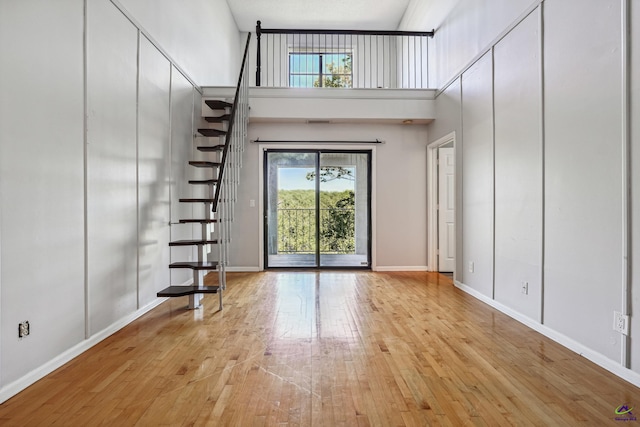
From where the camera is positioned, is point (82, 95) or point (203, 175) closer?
point (82, 95)

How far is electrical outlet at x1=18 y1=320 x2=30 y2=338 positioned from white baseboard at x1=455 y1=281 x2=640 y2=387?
11.5ft

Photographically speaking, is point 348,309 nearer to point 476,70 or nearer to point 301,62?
point 476,70

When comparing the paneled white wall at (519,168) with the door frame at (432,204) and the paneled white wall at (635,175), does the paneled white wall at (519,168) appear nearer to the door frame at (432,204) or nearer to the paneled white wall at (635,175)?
the paneled white wall at (635,175)

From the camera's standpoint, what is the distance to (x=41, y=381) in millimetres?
2125

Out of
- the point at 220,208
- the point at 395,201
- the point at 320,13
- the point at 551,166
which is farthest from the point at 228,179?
the point at 320,13

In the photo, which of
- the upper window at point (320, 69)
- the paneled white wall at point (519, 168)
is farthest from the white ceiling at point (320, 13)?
the paneled white wall at point (519, 168)

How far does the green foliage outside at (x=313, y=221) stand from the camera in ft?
19.4

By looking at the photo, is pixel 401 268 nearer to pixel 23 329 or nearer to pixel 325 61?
pixel 23 329

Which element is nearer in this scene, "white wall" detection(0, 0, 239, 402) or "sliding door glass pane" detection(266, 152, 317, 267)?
"white wall" detection(0, 0, 239, 402)

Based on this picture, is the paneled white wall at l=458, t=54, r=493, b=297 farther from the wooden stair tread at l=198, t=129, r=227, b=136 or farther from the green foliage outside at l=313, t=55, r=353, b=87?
the green foliage outside at l=313, t=55, r=353, b=87

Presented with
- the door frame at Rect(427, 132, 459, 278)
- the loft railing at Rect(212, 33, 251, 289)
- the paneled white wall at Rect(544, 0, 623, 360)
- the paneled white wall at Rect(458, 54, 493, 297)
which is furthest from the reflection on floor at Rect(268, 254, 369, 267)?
Answer: the paneled white wall at Rect(544, 0, 623, 360)

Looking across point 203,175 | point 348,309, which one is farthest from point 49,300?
point 203,175

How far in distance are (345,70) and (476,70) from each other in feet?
15.0

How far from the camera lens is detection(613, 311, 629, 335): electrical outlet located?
2120 millimetres
